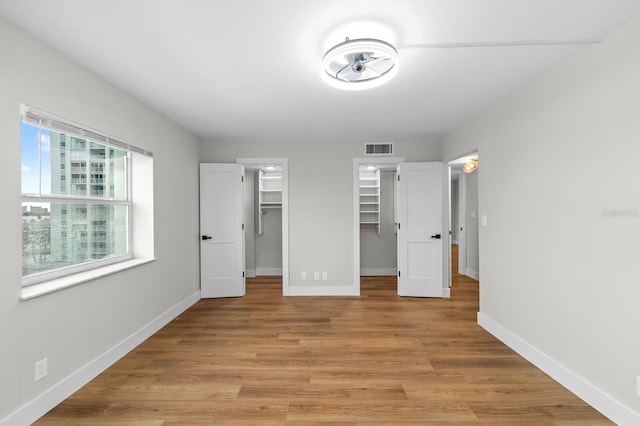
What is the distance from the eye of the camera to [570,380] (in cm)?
220

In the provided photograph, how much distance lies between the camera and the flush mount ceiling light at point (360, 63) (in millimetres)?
1834

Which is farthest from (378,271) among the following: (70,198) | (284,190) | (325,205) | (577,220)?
(70,198)

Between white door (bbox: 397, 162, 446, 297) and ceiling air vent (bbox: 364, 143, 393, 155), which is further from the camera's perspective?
ceiling air vent (bbox: 364, 143, 393, 155)

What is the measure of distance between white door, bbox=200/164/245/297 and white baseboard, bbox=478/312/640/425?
359 cm

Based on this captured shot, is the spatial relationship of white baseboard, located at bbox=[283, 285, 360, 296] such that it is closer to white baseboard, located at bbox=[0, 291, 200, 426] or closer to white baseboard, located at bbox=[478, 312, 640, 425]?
white baseboard, located at bbox=[0, 291, 200, 426]

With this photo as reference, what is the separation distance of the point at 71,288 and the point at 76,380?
2.25 feet

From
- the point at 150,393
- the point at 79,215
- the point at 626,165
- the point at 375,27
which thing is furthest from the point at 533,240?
the point at 79,215

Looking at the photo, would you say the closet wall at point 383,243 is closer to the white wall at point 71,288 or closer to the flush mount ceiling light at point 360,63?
the white wall at point 71,288

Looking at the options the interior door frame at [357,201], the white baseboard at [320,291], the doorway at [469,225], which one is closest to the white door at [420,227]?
the interior door frame at [357,201]

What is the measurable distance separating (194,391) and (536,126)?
11.5 ft

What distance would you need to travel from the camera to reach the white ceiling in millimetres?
1646

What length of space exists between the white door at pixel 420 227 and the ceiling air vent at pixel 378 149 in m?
0.32

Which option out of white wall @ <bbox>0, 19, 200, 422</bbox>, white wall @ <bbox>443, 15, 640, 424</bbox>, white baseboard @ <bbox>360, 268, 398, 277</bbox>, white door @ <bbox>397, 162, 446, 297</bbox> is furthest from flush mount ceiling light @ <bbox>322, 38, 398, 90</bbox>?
white baseboard @ <bbox>360, 268, 398, 277</bbox>

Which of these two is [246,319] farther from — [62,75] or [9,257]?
[62,75]
